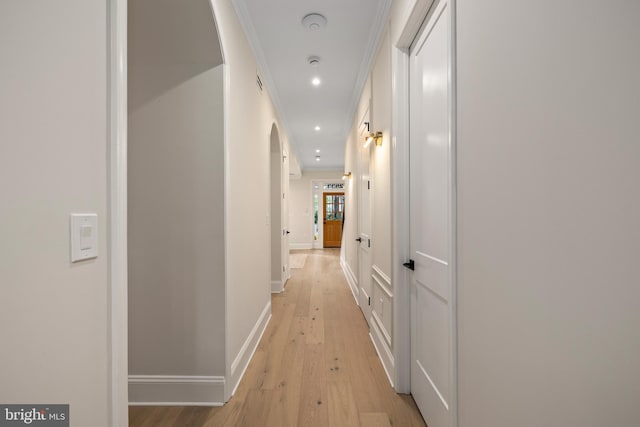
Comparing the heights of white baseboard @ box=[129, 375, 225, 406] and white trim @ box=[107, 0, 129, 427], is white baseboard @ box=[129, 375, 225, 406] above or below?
below

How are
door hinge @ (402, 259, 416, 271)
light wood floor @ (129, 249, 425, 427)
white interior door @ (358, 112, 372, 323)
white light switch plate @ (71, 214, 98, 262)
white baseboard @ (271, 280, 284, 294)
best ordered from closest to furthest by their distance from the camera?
white light switch plate @ (71, 214, 98, 262), light wood floor @ (129, 249, 425, 427), door hinge @ (402, 259, 416, 271), white interior door @ (358, 112, 372, 323), white baseboard @ (271, 280, 284, 294)

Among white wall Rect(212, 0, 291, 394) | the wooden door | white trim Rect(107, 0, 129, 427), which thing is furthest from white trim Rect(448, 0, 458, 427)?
the wooden door

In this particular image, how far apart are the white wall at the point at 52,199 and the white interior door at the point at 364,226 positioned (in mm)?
2512

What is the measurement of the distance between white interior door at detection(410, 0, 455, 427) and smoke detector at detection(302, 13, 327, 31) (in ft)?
3.19

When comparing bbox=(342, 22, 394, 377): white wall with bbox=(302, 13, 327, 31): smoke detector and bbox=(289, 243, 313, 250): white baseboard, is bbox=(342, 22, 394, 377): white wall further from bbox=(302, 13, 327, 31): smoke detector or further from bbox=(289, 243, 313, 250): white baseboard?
bbox=(289, 243, 313, 250): white baseboard

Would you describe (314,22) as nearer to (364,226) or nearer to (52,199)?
(364,226)

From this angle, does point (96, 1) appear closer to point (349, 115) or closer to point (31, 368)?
point (31, 368)

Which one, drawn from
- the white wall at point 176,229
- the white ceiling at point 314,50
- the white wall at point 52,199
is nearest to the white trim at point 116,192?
the white wall at point 52,199

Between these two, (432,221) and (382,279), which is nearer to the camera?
(432,221)

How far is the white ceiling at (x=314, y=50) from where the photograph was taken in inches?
87.7

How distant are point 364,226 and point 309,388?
1.97 metres

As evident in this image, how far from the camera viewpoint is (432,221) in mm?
1560

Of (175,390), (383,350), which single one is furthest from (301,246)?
(175,390)

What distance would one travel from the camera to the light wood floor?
65.2 inches
